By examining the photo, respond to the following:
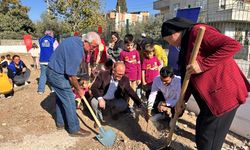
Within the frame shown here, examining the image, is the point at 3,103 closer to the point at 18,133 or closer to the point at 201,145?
the point at 18,133

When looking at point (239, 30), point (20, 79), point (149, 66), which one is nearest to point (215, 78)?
point (149, 66)

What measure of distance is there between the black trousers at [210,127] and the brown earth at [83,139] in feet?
3.97

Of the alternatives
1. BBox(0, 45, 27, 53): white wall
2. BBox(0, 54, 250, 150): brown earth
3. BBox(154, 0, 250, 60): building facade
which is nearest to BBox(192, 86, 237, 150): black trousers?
BBox(0, 54, 250, 150): brown earth

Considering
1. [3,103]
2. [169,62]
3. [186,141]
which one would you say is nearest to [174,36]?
[186,141]

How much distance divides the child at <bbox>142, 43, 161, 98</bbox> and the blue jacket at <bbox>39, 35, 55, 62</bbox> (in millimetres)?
3032

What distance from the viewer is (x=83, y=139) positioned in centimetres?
429

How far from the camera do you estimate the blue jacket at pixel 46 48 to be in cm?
732

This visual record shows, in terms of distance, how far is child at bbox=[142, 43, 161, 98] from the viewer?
5383 mm

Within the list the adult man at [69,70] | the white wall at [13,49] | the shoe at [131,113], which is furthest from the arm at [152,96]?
the white wall at [13,49]

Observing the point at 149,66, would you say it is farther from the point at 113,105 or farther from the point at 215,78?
the point at 215,78

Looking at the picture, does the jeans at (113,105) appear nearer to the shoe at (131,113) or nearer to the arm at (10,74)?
the shoe at (131,113)

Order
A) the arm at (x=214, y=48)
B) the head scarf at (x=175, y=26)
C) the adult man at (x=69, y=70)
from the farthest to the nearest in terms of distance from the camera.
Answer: the adult man at (x=69, y=70), the head scarf at (x=175, y=26), the arm at (x=214, y=48)

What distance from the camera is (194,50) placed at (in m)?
2.43

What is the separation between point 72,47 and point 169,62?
7.15 ft
